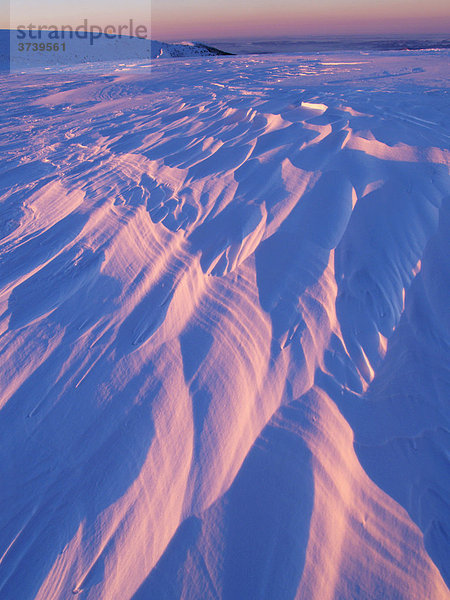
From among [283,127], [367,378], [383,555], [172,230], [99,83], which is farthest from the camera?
[99,83]

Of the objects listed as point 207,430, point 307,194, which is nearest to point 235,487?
point 207,430

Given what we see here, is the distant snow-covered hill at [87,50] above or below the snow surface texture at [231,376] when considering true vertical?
above

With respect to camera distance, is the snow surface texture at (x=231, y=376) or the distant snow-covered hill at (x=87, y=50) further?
the distant snow-covered hill at (x=87, y=50)

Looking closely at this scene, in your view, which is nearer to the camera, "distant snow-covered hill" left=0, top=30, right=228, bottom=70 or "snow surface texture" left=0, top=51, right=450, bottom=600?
"snow surface texture" left=0, top=51, right=450, bottom=600

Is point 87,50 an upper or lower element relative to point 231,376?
upper

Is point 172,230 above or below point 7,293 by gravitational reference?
above

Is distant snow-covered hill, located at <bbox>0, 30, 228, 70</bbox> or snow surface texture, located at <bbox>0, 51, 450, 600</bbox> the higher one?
distant snow-covered hill, located at <bbox>0, 30, 228, 70</bbox>

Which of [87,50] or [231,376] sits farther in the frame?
[87,50]

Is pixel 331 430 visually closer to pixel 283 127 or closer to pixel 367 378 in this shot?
pixel 367 378
